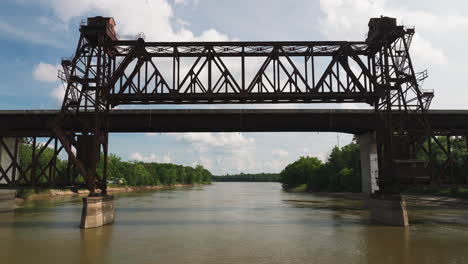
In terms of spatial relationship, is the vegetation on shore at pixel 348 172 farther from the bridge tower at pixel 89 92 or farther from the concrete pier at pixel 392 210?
the bridge tower at pixel 89 92

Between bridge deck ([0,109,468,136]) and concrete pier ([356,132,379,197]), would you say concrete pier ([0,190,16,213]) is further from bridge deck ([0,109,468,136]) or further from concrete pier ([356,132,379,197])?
concrete pier ([356,132,379,197])

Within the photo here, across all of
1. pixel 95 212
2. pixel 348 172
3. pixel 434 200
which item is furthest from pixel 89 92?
pixel 348 172

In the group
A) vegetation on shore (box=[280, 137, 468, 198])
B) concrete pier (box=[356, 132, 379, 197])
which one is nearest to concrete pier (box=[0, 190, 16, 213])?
concrete pier (box=[356, 132, 379, 197])

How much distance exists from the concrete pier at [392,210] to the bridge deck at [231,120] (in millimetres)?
11168

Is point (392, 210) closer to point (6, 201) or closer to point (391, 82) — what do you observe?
point (391, 82)

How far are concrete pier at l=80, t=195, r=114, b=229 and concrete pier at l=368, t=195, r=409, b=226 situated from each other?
80.4 feet

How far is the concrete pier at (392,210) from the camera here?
2827 centimetres

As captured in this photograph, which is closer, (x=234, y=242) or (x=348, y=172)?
(x=234, y=242)

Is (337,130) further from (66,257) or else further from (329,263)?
(66,257)

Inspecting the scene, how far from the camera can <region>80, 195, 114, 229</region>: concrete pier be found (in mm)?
26641

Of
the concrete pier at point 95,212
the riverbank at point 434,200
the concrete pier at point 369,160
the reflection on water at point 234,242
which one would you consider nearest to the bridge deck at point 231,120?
the concrete pier at point 369,160

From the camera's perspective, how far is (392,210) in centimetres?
2877

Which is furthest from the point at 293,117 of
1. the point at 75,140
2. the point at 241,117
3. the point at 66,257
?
the point at 66,257

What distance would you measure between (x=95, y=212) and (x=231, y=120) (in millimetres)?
Result: 18087
